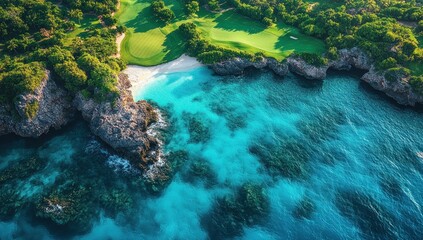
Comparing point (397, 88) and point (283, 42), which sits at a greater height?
point (283, 42)

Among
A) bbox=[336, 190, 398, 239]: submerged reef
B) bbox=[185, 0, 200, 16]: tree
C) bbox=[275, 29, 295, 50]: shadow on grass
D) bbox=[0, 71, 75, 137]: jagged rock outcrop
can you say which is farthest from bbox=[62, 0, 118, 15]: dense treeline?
bbox=[336, 190, 398, 239]: submerged reef

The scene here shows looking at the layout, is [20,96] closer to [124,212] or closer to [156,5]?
[124,212]

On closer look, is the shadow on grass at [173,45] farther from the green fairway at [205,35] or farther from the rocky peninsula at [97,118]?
the rocky peninsula at [97,118]

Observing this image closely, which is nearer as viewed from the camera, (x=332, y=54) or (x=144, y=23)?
(x=332, y=54)

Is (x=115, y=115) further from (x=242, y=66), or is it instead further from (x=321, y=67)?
(x=321, y=67)

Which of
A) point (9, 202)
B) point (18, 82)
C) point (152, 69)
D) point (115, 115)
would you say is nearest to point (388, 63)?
point (152, 69)

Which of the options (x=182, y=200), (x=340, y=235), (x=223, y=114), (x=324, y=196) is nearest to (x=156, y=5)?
(x=223, y=114)

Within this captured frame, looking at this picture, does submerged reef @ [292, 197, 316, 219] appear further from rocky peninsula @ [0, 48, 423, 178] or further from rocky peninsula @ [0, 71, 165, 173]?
rocky peninsula @ [0, 71, 165, 173]
